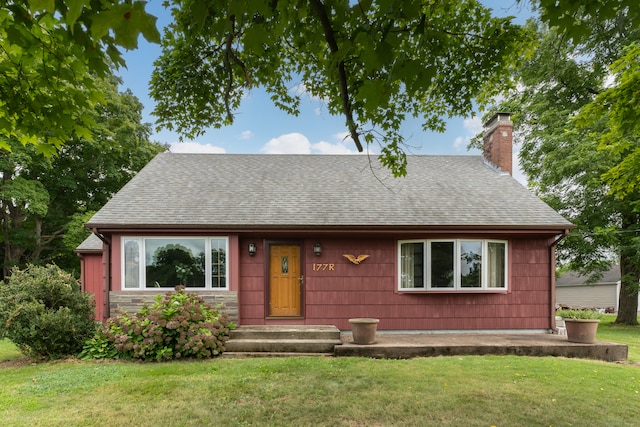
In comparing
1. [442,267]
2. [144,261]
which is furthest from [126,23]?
[442,267]

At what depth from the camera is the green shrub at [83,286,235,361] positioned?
6.46 m

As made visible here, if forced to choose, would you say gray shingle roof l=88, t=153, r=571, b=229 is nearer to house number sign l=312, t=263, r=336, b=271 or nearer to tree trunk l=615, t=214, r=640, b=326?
house number sign l=312, t=263, r=336, b=271

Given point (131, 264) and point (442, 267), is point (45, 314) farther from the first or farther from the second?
point (442, 267)

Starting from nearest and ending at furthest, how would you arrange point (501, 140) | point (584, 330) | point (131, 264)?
point (584, 330), point (131, 264), point (501, 140)

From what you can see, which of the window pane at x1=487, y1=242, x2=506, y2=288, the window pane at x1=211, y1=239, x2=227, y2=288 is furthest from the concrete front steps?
the window pane at x1=487, y1=242, x2=506, y2=288

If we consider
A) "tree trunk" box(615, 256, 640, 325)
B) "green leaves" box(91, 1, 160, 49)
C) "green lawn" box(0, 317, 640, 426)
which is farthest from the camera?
"tree trunk" box(615, 256, 640, 325)

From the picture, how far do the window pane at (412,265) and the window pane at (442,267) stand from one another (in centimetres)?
25

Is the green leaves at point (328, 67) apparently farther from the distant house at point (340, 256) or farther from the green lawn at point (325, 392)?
the green lawn at point (325, 392)

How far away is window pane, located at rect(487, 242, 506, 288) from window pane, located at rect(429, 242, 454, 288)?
0.90m

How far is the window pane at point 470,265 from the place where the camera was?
27.5 feet

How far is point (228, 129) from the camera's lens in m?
6.23

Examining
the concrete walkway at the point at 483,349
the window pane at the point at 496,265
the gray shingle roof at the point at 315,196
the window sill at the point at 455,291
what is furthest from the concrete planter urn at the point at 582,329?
the gray shingle roof at the point at 315,196

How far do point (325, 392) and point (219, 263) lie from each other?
4328mm

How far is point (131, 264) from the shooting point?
316 inches
